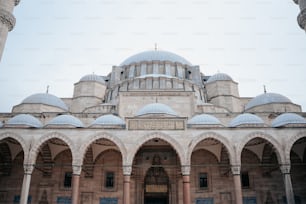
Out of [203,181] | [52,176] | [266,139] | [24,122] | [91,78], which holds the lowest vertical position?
[203,181]

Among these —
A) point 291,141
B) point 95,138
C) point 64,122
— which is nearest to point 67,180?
point 64,122

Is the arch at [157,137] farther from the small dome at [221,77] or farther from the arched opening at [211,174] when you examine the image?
the small dome at [221,77]

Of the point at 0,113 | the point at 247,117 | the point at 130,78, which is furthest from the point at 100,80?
the point at 247,117

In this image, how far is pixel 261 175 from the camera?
13422 mm

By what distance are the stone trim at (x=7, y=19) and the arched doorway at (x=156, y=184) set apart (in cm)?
1007

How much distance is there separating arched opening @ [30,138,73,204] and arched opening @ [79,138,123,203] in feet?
2.87

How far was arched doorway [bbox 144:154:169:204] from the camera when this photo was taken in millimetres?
13477

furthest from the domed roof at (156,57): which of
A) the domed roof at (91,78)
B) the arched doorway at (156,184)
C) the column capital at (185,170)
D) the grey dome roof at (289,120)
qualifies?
the column capital at (185,170)

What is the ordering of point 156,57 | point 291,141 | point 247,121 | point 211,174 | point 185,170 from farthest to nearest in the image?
point 156,57, point 211,174, point 247,121, point 291,141, point 185,170

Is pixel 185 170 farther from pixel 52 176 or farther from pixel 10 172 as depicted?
pixel 10 172

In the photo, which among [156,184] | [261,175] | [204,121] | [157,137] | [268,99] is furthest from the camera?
[268,99]

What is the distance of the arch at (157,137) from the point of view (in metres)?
11.1

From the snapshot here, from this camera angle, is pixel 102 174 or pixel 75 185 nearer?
pixel 75 185

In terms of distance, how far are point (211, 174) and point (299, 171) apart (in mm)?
4384
